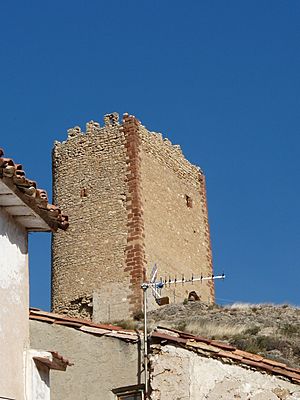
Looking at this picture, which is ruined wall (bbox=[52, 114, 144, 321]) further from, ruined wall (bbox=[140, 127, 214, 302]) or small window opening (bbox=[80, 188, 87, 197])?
ruined wall (bbox=[140, 127, 214, 302])

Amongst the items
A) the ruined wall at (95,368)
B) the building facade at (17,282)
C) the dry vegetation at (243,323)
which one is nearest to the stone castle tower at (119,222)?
the dry vegetation at (243,323)

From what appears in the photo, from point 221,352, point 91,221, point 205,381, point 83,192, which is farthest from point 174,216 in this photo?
point 205,381

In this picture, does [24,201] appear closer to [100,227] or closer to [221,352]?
[221,352]

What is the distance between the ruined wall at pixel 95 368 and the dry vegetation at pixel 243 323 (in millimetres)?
11862

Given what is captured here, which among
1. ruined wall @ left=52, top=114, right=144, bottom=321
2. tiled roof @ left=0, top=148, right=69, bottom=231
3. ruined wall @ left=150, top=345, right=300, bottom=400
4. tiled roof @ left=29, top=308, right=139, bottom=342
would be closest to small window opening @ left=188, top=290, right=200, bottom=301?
ruined wall @ left=52, top=114, right=144, bottom=321

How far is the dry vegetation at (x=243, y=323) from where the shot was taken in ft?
98.8

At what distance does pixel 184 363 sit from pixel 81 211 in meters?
21.7

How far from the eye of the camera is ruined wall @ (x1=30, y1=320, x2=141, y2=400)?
16859 mm

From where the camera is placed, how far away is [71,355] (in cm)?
1705

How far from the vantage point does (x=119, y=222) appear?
3725cm

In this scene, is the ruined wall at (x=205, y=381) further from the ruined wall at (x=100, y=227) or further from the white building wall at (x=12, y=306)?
the ruined wall at (x=100, y=227)

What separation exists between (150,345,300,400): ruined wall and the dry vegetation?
456 inches

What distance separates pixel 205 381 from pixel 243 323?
18.9m

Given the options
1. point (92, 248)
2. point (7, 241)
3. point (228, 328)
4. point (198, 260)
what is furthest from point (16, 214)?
point (198, 260)
